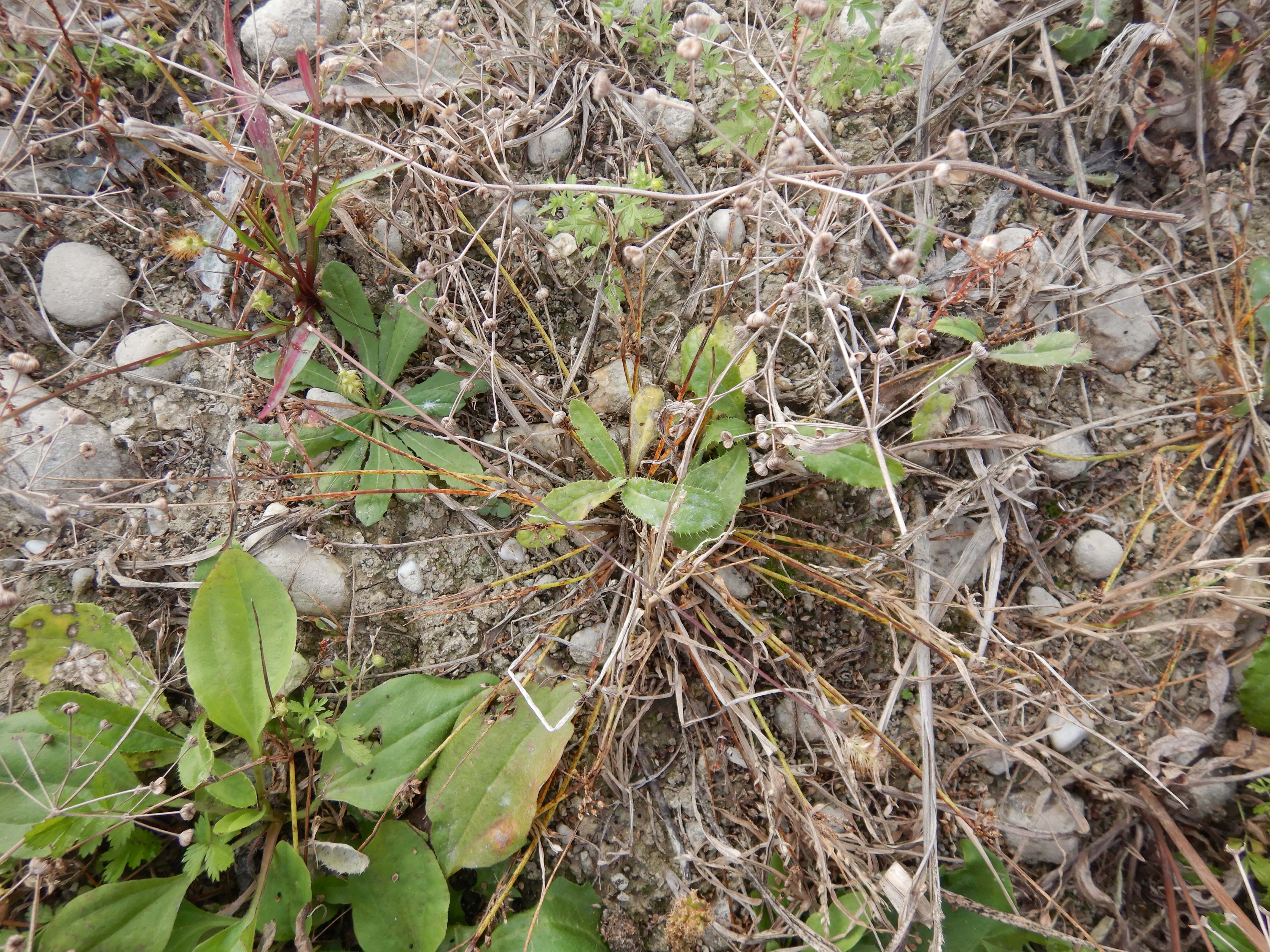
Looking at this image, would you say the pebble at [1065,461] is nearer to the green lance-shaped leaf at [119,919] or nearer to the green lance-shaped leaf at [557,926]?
the green lance-shaped leaf at [557,926]

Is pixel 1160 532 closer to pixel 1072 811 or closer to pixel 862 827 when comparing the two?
pixel 1072 811

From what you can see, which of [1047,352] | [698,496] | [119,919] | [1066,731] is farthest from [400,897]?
[1047,352]

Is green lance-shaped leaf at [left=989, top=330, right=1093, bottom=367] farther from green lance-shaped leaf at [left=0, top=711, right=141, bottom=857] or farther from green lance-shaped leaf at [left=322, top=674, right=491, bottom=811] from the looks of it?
green lance-shaped leaf at [left=0, top=711, right=141, bottom=857]

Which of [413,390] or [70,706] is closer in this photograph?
[70,706]

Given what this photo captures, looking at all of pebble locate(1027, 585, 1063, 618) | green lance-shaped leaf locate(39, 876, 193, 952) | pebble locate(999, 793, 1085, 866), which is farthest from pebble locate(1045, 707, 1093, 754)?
green lance-shaped leaf locate(39, 876, 193, 952)

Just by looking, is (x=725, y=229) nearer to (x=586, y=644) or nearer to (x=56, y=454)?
(x=586, y=644)

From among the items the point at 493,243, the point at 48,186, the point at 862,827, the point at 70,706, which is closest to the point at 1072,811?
the point at 862,827
